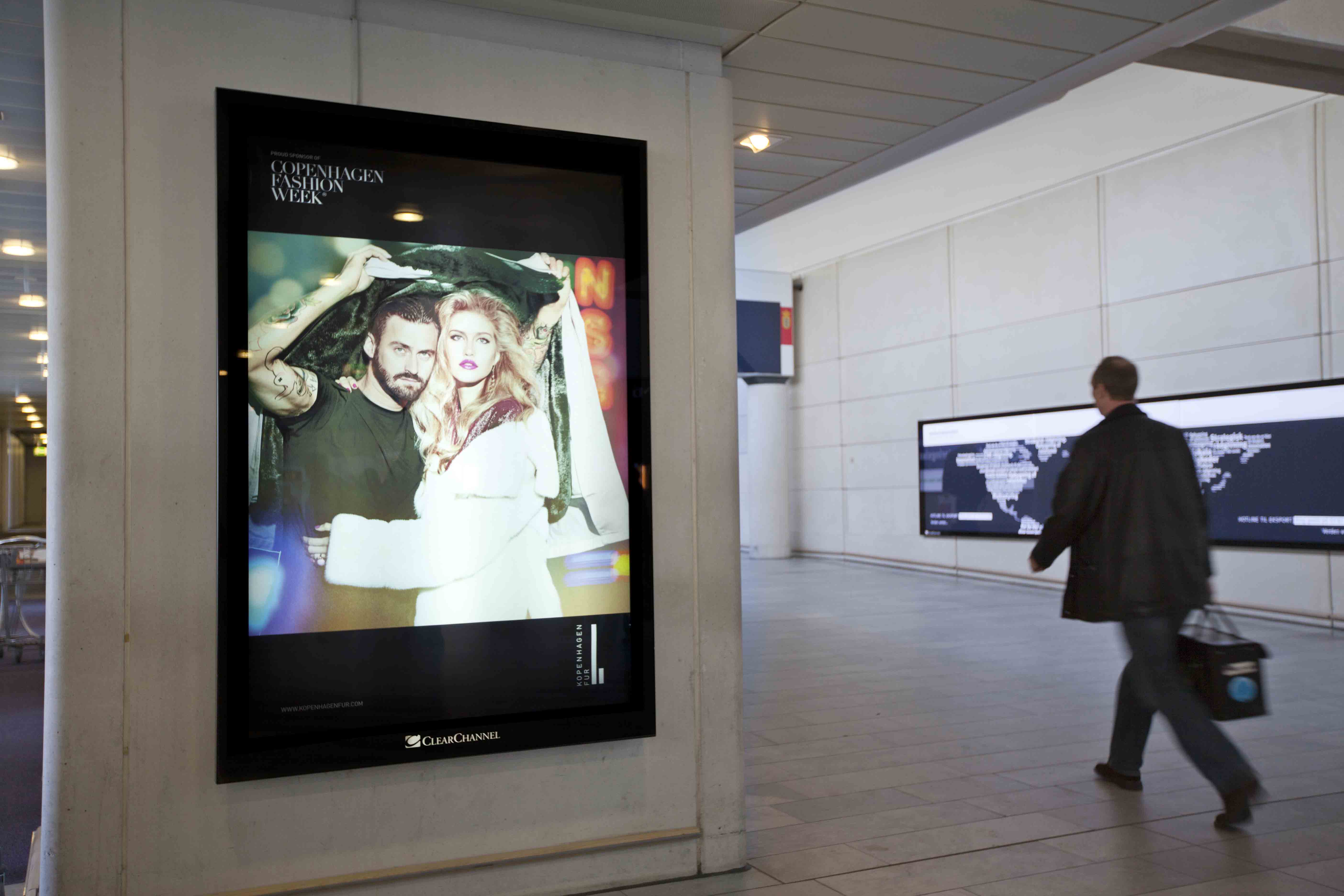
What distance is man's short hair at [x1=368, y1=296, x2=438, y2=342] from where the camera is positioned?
3.04 meters

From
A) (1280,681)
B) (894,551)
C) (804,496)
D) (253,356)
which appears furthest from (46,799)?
(804,496)

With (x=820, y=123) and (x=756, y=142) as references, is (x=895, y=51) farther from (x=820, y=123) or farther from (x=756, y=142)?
(x=756, y=142)

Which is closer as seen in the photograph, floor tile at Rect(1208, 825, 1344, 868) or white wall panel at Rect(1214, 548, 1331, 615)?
floor tile at Rect(1208, 825, 1344, 868)

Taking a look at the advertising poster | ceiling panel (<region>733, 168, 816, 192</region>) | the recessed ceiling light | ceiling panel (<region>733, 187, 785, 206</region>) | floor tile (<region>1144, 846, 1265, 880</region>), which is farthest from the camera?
ceiling panel (<region>733, 187, 785, 206</region>)

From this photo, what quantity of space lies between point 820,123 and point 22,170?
15.1 feet

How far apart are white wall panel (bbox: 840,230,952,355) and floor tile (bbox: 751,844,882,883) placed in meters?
10.8

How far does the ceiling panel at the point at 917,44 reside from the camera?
3484mm

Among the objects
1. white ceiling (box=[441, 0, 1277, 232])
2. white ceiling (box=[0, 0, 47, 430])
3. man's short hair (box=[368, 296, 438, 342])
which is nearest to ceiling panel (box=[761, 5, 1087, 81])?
white ceiling (box=[441, 0, 1277, 232])

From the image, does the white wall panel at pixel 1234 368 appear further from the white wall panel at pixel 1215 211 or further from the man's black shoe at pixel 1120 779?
the man's black shoe at pixel 1120 779

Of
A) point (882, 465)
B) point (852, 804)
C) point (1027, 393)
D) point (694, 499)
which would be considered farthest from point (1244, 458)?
point (694, 499)

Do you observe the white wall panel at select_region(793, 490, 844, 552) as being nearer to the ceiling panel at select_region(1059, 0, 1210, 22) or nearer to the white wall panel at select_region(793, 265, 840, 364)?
the white wall panel at select_region(793, 265, 840, 364)

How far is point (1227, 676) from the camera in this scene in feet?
12.7

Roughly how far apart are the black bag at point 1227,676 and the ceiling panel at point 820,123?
7.87 ft

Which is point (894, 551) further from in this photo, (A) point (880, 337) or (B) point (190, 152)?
(B) point (190, 152)
